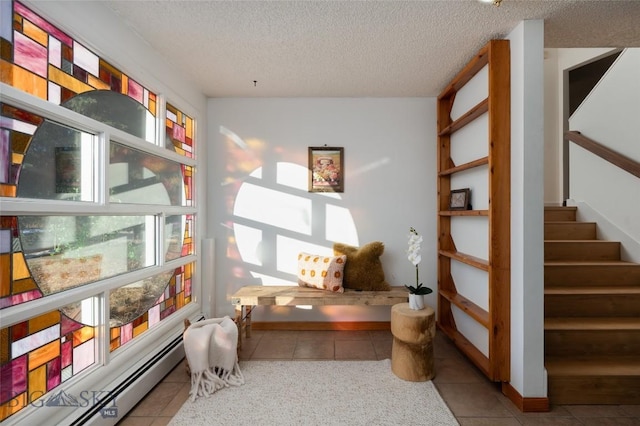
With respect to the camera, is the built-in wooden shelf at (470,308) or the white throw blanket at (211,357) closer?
the white throw blanket at (211,357)

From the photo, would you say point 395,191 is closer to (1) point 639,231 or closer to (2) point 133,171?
(1) point 639,231

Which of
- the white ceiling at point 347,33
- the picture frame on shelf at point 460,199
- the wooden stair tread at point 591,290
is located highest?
the white ceiling at point 347,33

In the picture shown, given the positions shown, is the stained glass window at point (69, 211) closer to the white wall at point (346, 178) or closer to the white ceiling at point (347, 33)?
the white ceiling at point (347, 33)

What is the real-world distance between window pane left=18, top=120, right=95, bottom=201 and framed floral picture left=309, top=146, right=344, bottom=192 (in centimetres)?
211

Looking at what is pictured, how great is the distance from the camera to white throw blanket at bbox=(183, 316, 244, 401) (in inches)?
86.0

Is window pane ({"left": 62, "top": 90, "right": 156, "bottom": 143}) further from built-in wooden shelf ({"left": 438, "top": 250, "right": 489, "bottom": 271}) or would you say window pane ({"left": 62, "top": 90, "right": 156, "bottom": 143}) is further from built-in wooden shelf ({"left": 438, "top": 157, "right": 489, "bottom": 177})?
built-in wooden shelf ({"left": 438, "top": 250, "right": 489, "bottom": 271})

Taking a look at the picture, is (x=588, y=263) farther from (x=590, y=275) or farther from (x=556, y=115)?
(x=556, y=115)

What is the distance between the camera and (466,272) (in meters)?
2.80

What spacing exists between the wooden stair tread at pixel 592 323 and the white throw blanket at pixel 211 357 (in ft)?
8.28

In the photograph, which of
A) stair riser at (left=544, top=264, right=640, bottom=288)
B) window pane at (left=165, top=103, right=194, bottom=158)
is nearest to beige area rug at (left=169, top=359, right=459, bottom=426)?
stair riser at (left=544, top=264, right=640, bottom=288)

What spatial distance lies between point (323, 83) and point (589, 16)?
2.13m

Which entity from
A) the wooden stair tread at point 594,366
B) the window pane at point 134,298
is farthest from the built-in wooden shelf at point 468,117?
the window pane at point 134,298

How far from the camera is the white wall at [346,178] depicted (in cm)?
338

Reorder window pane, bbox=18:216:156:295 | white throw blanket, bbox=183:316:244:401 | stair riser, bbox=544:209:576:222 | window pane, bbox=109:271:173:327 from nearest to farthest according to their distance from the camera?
window pane, bbox=18:216:156:295 → window pane, bbox=109:271:173:327 → white throw blanket, bbox=183:316:244:401 → stair riser, bbox=544:209:576:222
